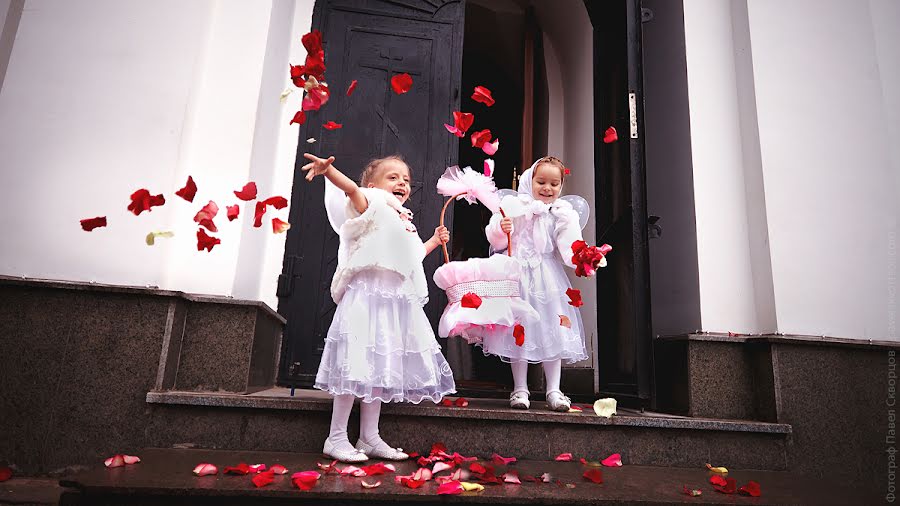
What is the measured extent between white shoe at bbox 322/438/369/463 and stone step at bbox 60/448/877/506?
0.20 feet

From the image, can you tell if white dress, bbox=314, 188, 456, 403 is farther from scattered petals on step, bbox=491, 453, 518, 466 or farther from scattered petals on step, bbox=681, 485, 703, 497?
scattered petals on step, bbox=681, 485, 703, 497

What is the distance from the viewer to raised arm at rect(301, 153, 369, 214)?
2316 millimetres

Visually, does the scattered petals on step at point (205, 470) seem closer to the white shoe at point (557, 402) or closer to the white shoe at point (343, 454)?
the white shoe at point (343, 454)

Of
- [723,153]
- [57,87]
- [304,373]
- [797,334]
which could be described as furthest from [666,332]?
[57,87]

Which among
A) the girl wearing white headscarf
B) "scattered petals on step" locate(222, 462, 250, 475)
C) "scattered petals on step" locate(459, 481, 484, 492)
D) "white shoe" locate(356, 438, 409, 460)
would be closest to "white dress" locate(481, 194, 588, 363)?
the girl wearing white headscarf

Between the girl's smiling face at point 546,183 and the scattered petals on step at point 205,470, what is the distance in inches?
93.8

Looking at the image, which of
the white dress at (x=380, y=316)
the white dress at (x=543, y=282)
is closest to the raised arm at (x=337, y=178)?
the white dress at (x=380, y=316)

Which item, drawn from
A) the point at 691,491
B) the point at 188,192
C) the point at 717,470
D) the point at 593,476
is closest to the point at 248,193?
the point at 188,192

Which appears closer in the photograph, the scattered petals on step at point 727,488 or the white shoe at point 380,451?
the scattered petals on step at point 727,488

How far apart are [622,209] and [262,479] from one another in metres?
3.04

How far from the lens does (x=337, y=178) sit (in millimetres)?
2482

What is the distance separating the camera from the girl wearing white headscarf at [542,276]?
3.15m

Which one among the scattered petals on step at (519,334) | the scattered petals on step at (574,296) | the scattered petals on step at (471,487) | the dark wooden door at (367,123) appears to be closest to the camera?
the scattered petals on step at (471,487)

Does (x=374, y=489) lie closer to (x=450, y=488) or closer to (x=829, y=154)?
(x=450, y=488)
